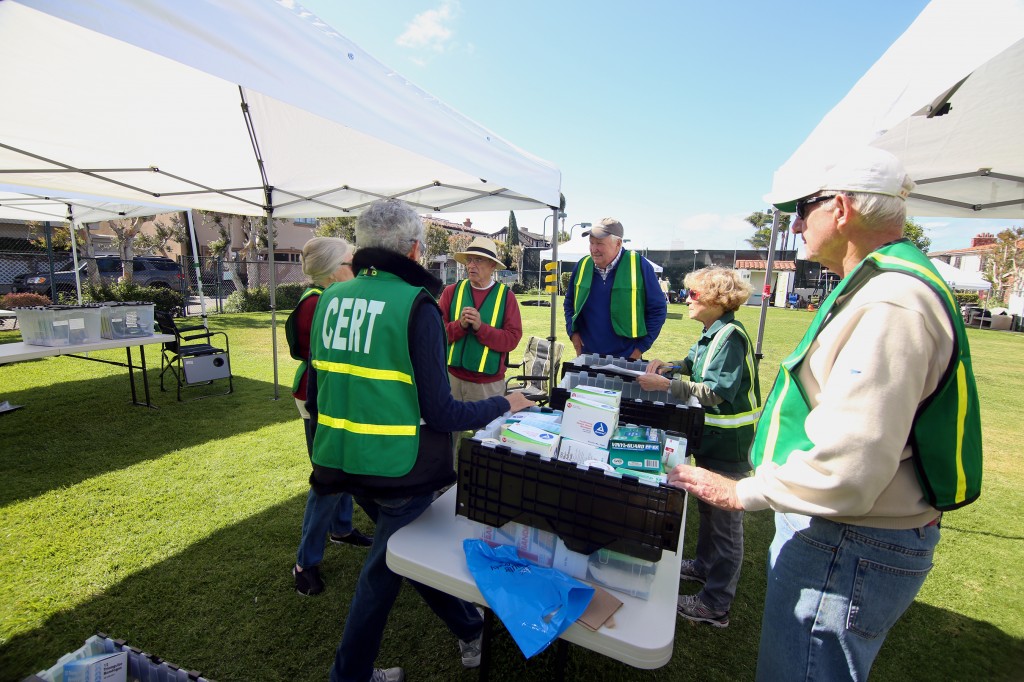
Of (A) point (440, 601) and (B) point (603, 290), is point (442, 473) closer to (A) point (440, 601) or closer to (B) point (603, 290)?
(A) point (440, 601)

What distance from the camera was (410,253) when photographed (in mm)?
1709

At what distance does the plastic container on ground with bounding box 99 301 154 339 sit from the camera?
5102mm

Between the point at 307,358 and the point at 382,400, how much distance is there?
104 cm

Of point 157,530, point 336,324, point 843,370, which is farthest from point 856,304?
point 157,530

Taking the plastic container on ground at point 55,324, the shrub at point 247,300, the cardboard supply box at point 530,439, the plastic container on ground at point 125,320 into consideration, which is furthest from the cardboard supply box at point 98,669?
the shrub at point 247,300

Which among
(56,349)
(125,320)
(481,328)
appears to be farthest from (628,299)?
(125,320)

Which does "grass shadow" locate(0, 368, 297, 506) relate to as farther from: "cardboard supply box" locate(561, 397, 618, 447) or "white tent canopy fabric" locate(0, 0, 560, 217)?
"cardboard supply box" locate(561, 397, 618, 447)

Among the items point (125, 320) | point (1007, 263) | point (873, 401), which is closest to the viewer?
point (873, 401)

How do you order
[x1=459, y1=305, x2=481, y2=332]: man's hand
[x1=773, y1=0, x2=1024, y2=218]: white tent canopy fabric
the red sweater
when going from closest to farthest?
[x1=773, y1=0, x2=1024, y2=218]: white tent canopy fabric, [x1=459, y1=305, x2=481, y2=332]: man's hand, the red sweater

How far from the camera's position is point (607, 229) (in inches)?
134

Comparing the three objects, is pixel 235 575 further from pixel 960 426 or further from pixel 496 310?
pixel 960 426

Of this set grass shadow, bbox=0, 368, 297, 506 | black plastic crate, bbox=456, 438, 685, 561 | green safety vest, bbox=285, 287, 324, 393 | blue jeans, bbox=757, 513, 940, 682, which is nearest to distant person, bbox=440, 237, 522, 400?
green safety vest, bbox=285, 287, 324, 393

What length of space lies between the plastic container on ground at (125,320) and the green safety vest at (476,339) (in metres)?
4.49

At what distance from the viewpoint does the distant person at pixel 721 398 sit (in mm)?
2145
